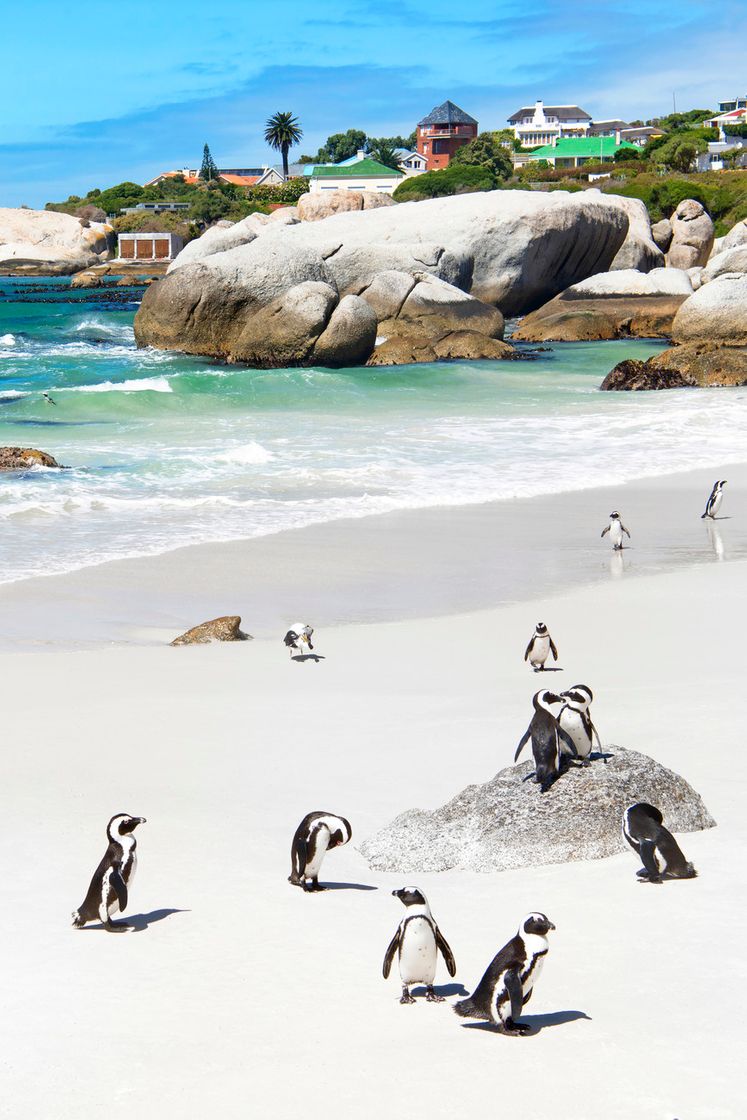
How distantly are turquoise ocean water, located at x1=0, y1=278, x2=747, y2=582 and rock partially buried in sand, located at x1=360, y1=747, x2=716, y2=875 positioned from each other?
293 inches

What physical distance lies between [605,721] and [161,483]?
422 inches

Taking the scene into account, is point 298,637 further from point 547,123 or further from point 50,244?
point 547,123

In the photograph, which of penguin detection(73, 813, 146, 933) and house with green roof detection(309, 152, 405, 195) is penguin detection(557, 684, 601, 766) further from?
house with green roof detection(309, 152, 405, 195)

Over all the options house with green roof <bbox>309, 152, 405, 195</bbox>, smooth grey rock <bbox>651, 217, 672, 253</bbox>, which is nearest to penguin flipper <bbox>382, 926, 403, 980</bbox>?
smooth grey rock <bbox>651, 217, 672, 253</bbox>

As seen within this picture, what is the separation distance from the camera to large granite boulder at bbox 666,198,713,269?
49969mm

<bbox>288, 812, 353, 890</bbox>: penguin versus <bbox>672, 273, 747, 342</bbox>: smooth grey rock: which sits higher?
<bbox>672, 273, 747, 342</bbox>: smooth grey rock

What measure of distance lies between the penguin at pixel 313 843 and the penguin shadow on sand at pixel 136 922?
0.45 metres

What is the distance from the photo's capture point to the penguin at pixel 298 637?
9.14 m

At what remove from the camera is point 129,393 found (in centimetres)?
2628

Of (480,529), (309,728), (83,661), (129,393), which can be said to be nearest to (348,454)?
(480,529)

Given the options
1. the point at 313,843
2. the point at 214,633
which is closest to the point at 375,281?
the point at 214,633

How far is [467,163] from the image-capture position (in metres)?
98.3

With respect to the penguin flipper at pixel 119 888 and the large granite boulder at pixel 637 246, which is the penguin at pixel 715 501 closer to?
the penguin flipper at pixel 119 888

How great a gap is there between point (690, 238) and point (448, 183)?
40835 millimetres
